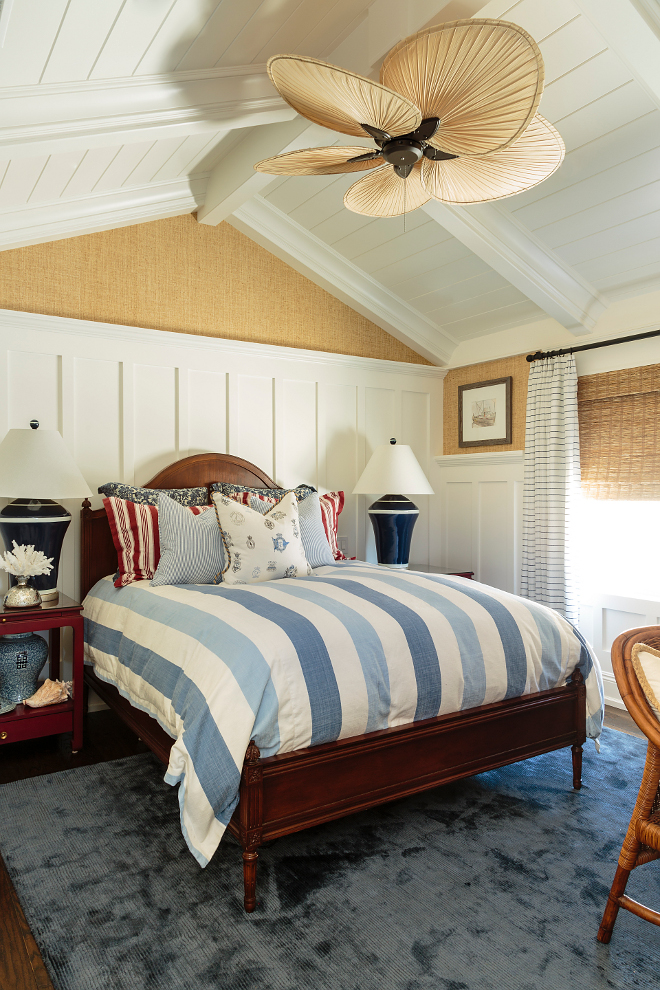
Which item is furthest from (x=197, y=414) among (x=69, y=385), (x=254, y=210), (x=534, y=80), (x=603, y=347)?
(x=534, y=80)

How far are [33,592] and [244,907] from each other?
5.75 feet

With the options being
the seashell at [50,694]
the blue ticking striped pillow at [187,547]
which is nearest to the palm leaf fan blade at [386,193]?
the blue ticking striped pillow at [187,547]

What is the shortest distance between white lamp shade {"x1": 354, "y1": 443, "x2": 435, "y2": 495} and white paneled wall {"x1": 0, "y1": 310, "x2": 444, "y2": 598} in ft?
1.12

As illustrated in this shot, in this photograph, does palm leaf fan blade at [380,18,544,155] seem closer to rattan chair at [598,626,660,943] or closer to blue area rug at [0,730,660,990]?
rattan chair at [598,626,660,943]

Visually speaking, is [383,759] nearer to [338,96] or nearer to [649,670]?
[649,670]

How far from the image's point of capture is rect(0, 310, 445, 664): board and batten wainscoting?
3.42m

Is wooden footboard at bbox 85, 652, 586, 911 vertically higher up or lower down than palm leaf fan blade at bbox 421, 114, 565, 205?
lower down

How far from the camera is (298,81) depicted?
1650 millimetres

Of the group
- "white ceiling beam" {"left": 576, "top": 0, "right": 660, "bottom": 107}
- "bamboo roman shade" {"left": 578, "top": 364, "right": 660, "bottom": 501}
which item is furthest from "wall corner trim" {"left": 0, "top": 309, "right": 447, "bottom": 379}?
"white ceiling beam" {"left": 576, "top": 0, "right": 660, "bottom": 107}

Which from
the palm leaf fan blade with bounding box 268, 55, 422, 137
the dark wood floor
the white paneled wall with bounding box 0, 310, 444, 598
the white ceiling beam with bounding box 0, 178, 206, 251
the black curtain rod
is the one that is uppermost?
the white ceiling beam with bounding box 0, 178, 206, 251

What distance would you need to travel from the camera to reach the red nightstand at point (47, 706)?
9.18ft

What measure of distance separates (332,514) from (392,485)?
45cm

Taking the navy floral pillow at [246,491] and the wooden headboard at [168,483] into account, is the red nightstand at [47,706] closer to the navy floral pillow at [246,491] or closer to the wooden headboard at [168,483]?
the wooden headboard at [168,483]

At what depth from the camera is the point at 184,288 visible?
3.92 metres
